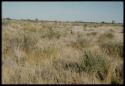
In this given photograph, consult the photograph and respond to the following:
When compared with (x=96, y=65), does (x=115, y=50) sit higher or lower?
lower

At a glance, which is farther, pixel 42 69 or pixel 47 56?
pixel 47 56

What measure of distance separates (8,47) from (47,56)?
1.50 m

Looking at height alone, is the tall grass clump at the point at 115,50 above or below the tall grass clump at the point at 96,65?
below

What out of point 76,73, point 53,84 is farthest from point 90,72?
point 53,84

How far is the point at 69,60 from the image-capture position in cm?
759

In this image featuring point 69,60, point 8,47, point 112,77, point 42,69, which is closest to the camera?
point 112,77

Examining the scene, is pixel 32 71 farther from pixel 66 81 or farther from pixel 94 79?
pixel 94 79

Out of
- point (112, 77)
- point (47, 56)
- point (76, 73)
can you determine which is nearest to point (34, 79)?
point (76, 73)

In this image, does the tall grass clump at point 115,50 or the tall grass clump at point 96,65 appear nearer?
the tall grass clump at point 96,65

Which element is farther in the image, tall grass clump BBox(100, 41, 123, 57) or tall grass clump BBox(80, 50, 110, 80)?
tall grass clump BBox(100, 41, 123, 57)

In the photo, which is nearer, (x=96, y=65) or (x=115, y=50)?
(x=96, y=65)

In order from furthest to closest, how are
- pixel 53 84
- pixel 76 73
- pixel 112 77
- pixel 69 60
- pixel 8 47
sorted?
pixel 8 47 < pixel 69 60 < pixel 76 73 < pixel 112 77 < pixel 53 84

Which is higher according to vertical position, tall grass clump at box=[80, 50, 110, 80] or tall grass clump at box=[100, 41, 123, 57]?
tall grass clump at box=[80, 50, 110, 80]

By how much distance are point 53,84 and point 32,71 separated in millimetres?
998
